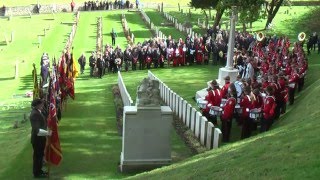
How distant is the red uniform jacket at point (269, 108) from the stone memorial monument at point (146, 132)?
325 centimetres

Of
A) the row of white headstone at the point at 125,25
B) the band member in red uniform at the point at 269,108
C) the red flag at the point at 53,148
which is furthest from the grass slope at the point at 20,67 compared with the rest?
the band member in red uniform at the point at 269,108

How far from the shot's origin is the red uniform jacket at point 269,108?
47.8 ft

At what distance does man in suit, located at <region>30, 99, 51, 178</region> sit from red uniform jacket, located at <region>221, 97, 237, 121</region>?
212 inches

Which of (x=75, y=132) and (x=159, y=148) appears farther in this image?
(x=75, y=132)

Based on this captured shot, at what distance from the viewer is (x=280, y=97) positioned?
16719mm

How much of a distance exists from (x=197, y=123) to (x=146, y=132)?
10.1ft

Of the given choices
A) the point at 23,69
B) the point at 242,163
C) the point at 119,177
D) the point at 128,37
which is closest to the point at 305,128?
the point at 242,163

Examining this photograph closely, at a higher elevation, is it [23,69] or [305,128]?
[305,128]

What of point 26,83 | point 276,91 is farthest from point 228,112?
point 26,83

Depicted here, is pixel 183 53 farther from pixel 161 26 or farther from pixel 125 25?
pixel 125 25

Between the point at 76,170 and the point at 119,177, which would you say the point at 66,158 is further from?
the point at 119,177

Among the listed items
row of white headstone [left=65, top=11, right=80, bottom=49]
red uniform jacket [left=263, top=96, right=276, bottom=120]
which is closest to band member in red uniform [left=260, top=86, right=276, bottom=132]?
red uniform jacket [left=263, top=96, right=276, bottom=120]

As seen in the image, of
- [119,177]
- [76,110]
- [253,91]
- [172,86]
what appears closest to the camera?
[119,177]

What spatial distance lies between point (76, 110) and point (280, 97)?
8.62 meters
